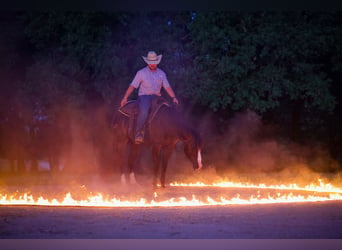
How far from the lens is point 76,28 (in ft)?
70.6

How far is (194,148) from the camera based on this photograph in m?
13.5

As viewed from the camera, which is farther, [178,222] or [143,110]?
[143,110]

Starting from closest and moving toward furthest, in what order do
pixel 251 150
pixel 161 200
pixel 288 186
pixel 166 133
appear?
pixel 161 200 < pixel 166 133 < pixel 288 186 < pixel 251 150

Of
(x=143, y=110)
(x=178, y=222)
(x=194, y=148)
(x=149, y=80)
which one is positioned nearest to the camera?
(x=178, y=222)

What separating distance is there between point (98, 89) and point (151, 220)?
1280 centimetres

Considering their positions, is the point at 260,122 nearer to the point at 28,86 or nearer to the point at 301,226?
the point at 28,86

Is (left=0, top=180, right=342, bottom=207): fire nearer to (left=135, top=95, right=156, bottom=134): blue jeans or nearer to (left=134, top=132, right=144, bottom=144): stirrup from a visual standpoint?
(left=134, top=132, right=144, bottom=144): stirrup

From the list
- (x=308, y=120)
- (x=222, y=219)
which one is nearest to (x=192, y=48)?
(x=308, y=120)

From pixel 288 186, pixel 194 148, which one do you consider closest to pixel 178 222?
pixel 194 148

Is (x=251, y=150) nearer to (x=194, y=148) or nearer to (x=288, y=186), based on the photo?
(x=288, y=186)

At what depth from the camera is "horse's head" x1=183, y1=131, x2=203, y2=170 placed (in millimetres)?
13414

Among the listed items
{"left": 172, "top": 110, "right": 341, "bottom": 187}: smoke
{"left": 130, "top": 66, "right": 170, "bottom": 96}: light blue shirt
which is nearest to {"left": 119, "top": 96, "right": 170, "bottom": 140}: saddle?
{"left": 130, "top": 66, "right": 170, "bottom": 96}: light blue shirt

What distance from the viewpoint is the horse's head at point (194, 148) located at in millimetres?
13414

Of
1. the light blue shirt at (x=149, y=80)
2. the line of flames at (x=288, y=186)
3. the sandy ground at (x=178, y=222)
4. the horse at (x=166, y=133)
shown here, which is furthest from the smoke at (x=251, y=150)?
the sandy ground at (x=178, y=222)
